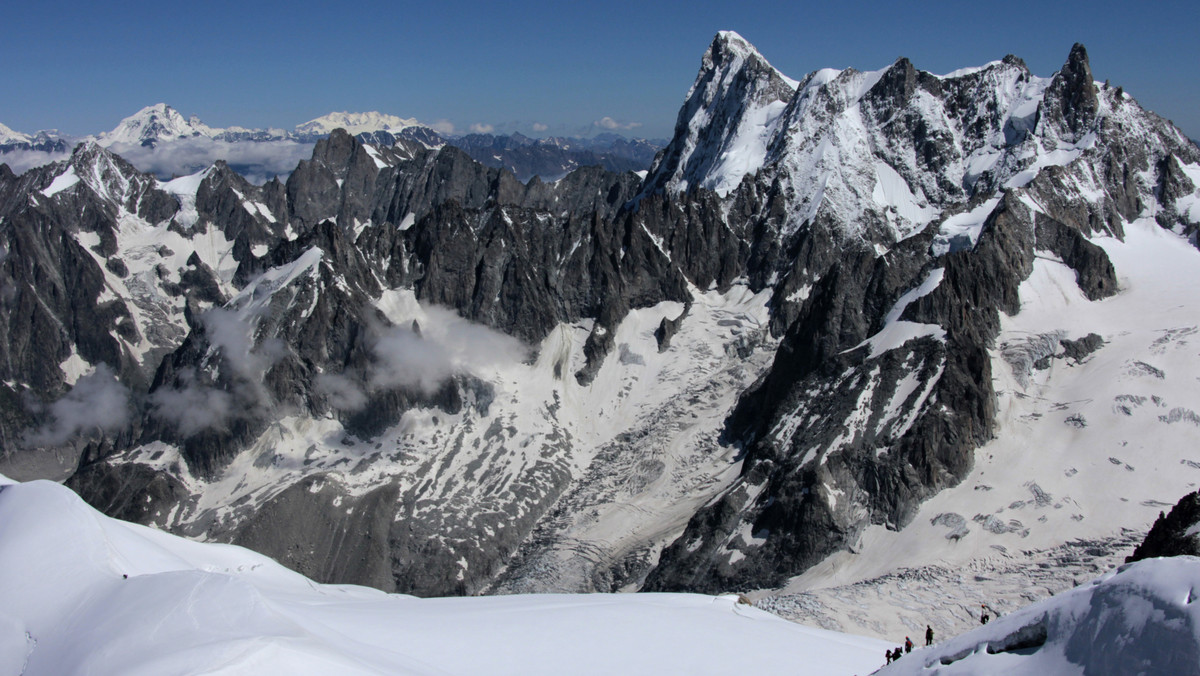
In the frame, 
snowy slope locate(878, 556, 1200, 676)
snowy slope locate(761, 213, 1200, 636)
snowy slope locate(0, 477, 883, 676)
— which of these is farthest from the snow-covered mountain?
snowy slope locate(878, 556, 1200, 676)

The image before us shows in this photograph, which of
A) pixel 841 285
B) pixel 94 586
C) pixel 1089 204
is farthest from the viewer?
pixel 1089 204

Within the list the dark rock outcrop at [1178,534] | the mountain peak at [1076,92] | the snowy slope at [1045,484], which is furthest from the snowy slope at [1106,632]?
the mountain peak at [1076,92]

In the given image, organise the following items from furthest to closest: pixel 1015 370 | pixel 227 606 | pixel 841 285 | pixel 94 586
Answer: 1. pixel 841 285
2. pixel 1015 370
3. pixel 94 586
4. pixel 227 606

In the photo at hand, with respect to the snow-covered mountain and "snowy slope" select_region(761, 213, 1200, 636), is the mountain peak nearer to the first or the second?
the snow-covered mountain

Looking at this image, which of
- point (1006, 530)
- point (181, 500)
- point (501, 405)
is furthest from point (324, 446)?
point (1006, 530)

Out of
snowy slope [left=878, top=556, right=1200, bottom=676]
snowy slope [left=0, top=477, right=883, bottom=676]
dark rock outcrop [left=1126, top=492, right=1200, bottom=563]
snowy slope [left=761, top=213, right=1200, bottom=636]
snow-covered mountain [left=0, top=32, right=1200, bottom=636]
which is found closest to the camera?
snowy slope [left=878, top=556, right=1200, bottom=676]

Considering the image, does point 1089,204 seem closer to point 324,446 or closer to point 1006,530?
point 1006,530

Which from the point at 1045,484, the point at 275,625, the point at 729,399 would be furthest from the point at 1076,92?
the point at 275,625
